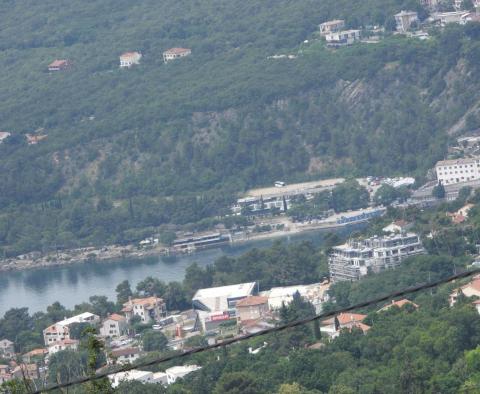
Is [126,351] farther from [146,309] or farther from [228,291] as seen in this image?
[228,291]

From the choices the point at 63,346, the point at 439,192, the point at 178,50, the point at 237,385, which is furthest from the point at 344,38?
the point at 237,385

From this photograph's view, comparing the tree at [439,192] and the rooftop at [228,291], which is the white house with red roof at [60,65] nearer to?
the tree at [439,192]

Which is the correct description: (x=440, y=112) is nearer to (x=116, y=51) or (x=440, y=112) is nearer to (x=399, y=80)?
(x=399, y=80)

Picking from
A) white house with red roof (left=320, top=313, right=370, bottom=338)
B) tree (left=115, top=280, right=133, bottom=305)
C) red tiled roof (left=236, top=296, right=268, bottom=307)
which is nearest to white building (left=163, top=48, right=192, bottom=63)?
tree (left=115, top=280, right=133, bottom=305)

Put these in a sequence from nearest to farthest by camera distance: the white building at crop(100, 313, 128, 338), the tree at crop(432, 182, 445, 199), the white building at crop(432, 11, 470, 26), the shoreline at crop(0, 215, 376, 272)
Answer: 1. the white building at crop(100, 313, 128, 338)
2. the tree at crop(432, 182, 445, 199)
3. the shoreline at crop(0, 215, 376, 272)
4. the white building at crop(432, 11, 470, 26)

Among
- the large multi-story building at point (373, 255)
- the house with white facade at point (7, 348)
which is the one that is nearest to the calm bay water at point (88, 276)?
the house with white facade at point (7, 348)

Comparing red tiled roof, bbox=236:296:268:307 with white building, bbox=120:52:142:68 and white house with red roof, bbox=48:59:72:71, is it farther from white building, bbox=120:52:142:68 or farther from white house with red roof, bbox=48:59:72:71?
white house with red roof, bbox=48:59:72:71

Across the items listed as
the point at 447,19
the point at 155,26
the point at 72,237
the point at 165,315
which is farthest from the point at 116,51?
the point at 165,315

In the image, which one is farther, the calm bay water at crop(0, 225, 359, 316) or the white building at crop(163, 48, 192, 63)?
the white building at crop(163, 48, 192, 63)
